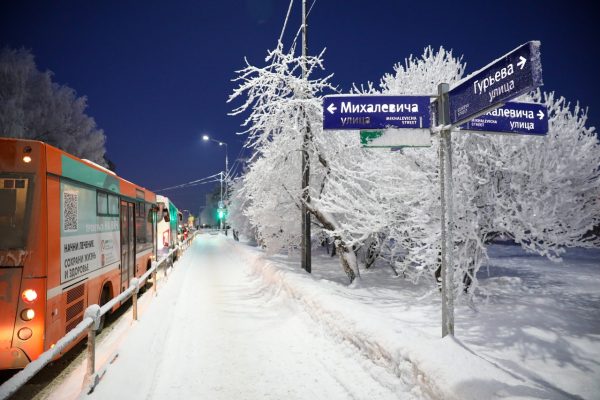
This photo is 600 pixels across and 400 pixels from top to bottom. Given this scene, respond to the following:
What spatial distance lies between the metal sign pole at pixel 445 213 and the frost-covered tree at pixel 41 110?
27972 mm

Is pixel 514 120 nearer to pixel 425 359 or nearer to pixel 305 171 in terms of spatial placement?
pixel 425 359

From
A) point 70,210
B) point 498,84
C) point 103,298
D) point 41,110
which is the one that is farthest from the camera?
point 41,110

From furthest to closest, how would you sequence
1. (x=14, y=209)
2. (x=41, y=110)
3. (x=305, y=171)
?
1. (x=41, y=110)
2. (x=305, y=171)
3. (x=14, y=209)

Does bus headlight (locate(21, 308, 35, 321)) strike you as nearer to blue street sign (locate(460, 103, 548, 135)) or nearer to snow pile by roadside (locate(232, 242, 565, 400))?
snow pile by roadside (locate(232, 242, 565, 400))

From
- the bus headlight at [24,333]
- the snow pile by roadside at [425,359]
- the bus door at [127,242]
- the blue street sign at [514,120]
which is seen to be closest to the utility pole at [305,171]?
the bus door at [127,242]

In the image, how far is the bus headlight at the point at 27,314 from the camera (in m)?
4.35

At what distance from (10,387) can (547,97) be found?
10509 millimetres

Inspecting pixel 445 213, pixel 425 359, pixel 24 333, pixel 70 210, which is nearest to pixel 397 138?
pixel 445 213

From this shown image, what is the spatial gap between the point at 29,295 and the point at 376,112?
197 inches

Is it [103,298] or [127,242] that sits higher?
[127,242]

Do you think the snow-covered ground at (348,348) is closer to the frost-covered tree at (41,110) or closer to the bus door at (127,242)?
the bus door at (127,242)

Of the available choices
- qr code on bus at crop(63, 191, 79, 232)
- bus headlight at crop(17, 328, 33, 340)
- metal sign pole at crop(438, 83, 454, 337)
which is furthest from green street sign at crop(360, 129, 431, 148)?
bus headlight at crop(17, 328, 33, 340)

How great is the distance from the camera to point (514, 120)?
4.52m

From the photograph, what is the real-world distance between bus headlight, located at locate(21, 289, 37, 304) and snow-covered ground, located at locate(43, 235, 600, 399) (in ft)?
4.44
